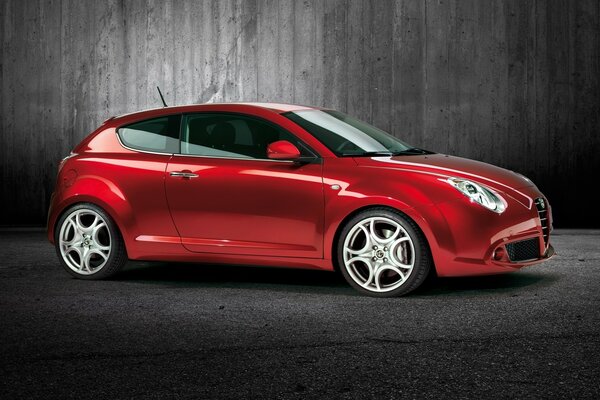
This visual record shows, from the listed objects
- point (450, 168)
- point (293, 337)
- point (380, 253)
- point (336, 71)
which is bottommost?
point (293, 337)

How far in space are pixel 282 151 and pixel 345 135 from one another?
69 cm

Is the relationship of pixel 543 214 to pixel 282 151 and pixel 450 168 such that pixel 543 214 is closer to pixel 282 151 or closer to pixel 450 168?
pixel 450 168

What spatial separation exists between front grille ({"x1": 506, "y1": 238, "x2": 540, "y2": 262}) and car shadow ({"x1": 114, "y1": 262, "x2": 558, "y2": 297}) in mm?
306

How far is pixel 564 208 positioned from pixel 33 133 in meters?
6.81

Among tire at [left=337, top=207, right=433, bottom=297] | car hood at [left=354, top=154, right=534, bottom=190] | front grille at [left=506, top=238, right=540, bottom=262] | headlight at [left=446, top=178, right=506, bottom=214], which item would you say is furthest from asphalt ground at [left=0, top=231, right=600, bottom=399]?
car hood at [left=354, top=154, right=534, bottom=190]

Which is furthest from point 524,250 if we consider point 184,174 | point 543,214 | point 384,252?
point 184,174

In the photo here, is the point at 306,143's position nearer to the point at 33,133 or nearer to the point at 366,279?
the point at 366,279

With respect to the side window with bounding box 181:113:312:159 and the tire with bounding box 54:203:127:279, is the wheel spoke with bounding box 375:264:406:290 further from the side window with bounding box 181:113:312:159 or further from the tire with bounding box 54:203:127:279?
the tire with bounding box 54:203:127:279

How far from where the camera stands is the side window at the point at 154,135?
7707mm

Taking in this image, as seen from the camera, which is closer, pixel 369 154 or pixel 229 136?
pixel 369 154

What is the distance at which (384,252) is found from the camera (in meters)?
6.81

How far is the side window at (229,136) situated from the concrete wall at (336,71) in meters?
4.84

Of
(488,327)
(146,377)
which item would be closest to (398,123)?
(488,327)

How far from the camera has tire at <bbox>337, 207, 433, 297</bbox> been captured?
6738 millimetres
